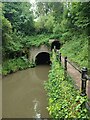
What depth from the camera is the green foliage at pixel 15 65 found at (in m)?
16.0

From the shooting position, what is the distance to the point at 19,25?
2427 centimetres

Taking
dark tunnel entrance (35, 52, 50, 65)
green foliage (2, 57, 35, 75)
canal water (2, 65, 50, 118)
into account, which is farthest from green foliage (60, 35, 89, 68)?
dark tunnel entrance (35, 52, 50, 65)

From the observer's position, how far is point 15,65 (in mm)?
18000

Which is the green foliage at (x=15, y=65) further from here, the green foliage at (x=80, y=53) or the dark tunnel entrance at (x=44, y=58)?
the green foliage at (x=80, y=53)

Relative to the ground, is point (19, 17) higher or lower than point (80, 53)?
higher

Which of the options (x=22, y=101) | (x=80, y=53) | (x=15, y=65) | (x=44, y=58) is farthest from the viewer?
(x=44, y=58)

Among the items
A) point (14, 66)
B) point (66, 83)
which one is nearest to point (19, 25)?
point (14, 66)

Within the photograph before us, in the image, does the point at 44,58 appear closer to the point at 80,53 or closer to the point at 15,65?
the point at 15,65

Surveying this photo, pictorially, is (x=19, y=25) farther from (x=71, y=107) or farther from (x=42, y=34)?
(x=71, y=107)

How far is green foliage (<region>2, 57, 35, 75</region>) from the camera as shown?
16045mm

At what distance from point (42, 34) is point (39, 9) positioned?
791cm

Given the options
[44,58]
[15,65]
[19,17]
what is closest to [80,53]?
[15,65]

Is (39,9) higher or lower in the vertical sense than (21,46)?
higher

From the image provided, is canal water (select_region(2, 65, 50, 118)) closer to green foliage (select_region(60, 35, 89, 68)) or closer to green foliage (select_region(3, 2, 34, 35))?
green foliage (select_region(60, 35, 89, 68))
